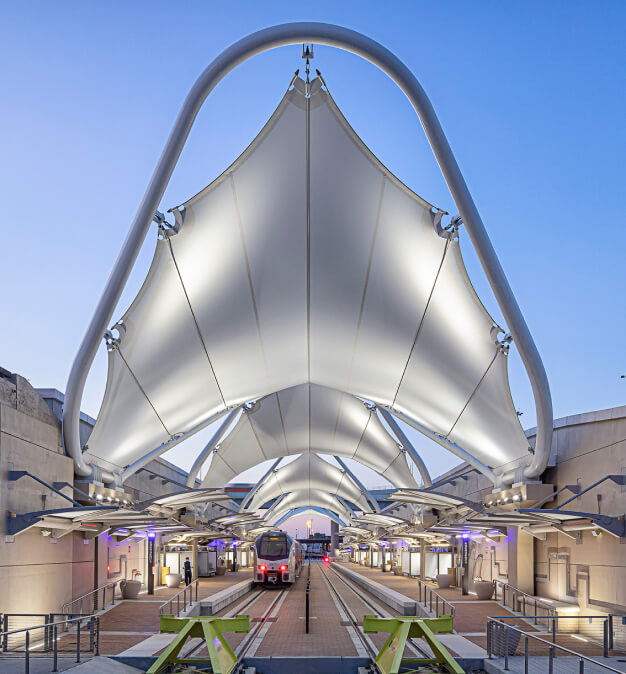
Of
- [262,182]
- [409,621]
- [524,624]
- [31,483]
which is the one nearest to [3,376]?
[31,483]

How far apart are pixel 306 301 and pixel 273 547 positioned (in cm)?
2121

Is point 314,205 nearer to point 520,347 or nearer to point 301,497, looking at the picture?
point 520,347

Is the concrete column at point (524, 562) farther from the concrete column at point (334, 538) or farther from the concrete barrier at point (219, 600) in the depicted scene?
the concrete column at point (334, 538)

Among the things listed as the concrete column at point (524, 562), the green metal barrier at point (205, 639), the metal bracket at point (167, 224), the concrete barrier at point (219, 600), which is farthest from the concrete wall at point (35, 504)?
the concrete column at point (524, 562)

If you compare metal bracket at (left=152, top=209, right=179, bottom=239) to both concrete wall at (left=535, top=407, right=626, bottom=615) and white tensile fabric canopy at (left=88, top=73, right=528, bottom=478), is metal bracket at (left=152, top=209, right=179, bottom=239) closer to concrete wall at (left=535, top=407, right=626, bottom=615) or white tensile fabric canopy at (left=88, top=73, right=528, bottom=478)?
white tensile fabric canopy at (left=88, top=73, right=528, bottom=478)

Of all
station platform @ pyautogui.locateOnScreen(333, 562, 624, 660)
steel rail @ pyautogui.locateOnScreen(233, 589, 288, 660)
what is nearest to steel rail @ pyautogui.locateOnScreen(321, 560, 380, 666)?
station platform @ pyautogui.locateOnScreen(333, 562, 624, 660)

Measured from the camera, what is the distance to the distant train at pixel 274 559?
40344 millimetres

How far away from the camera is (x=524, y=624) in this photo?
20328mm

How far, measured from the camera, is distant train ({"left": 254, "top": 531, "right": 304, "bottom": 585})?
4034 centimetres

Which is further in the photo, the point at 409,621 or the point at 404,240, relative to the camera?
the point at 404,240

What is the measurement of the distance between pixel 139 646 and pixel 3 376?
7126 mm

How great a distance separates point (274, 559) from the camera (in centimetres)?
4084

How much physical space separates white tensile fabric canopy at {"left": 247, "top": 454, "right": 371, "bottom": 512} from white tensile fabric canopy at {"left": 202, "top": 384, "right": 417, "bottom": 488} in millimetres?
13049

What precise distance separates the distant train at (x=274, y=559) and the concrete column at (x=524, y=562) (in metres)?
17.7
